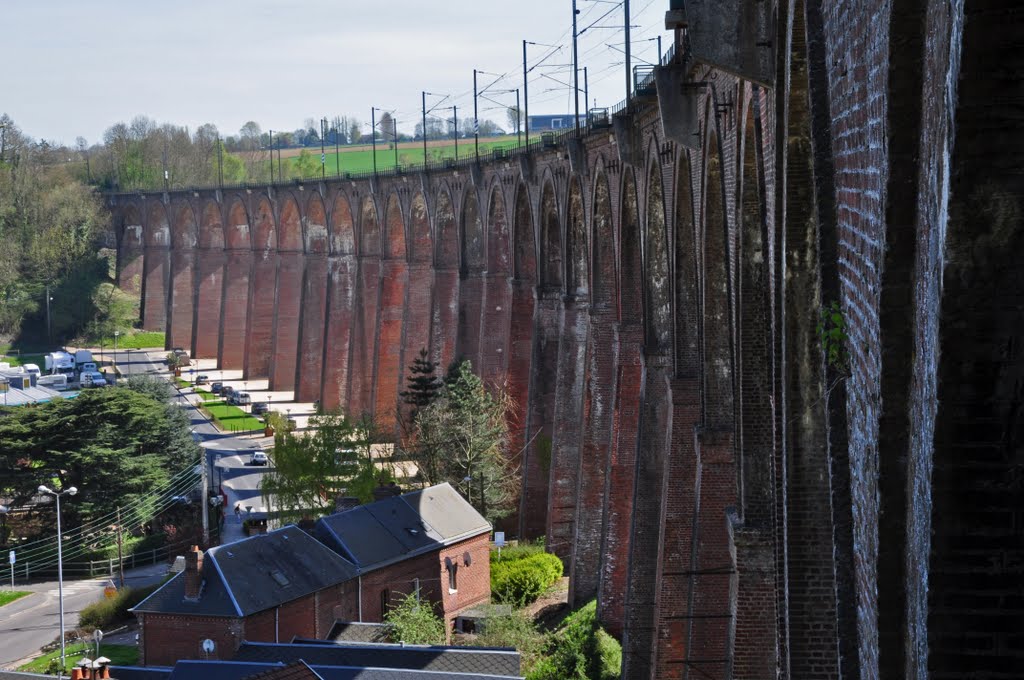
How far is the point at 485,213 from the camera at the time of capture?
1706 inches

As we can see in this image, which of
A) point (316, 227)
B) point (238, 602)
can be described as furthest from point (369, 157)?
point (238, 602)

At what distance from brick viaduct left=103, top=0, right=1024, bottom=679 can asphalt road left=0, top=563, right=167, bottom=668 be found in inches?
500

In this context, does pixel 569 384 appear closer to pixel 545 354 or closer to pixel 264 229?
pixel 545 354

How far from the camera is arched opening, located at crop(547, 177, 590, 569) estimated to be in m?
31.9

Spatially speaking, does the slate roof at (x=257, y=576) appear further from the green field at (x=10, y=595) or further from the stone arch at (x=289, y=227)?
the stone arch at (x=289, y=227)

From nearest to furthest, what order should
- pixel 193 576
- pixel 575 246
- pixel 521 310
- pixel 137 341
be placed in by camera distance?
pixel 193 576 → pixel 575 246 → pixel 521 310 → pixel 137 341

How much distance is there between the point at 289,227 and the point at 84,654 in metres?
42.0

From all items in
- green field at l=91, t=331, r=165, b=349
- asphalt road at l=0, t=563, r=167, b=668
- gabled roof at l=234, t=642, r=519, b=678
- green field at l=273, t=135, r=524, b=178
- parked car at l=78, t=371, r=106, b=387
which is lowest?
asphalt road at l=0, t=563, r=167, b=668

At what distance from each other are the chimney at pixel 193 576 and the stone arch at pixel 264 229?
1803 inches

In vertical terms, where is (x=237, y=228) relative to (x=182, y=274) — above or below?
above

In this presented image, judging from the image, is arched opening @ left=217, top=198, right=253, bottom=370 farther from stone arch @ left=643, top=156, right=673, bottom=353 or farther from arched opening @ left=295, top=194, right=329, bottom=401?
stone arch @ left=643, top=156, right=673, bottom=353

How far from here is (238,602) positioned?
28156 millimetres

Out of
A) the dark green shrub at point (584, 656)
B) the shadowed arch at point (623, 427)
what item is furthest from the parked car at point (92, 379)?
the shadowed arch at point (623, 427)

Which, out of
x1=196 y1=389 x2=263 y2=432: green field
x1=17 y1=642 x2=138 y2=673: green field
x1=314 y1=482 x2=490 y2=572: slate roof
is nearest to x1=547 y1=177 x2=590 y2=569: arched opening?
x1=314 y1=482 x2=490 y2=572: slate roof
